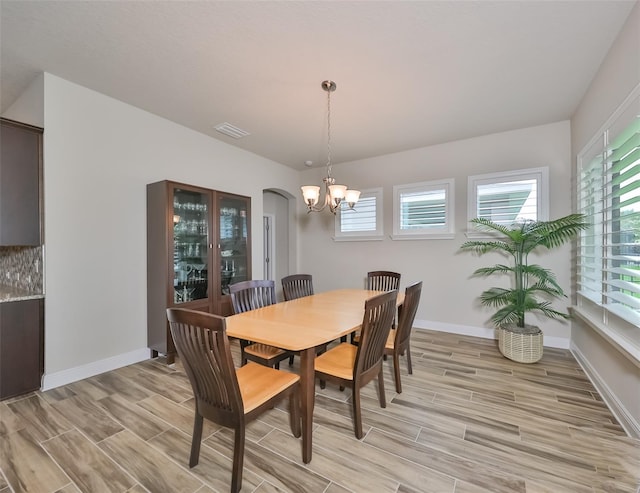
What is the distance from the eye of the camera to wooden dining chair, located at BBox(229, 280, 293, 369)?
2.23m

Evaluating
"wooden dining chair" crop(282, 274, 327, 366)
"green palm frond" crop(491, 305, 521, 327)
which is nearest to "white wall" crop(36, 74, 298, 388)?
"wooden dining chair" crop(282, 274, 327, 366)

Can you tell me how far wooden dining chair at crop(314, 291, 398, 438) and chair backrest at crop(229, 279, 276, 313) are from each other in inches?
32.9

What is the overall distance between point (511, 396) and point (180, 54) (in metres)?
3.84

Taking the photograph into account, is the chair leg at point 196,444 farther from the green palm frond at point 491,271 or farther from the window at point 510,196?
the window at point 510,196

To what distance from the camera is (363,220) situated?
4828mm

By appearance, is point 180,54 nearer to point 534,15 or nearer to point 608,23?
point 534,15

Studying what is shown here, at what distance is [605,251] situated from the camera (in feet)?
8.18

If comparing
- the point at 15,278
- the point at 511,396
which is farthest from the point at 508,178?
the point at 15,278

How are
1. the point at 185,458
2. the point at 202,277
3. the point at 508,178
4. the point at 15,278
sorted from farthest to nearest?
the point at 508,178
the point at 202,277
the point at 15,278
the point at 185,458

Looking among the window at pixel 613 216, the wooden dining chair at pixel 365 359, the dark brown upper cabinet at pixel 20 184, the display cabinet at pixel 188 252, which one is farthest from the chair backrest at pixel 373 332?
the dark brown upper cabinet at pixel 20 184

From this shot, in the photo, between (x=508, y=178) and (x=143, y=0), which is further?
(x=508, y=178)

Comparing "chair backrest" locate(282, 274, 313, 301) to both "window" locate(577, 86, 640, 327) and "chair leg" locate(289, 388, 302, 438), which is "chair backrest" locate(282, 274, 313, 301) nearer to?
"chair leg" locate(289, 388, 302, 438)

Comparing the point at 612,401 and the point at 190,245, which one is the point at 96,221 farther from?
the point at 612,401

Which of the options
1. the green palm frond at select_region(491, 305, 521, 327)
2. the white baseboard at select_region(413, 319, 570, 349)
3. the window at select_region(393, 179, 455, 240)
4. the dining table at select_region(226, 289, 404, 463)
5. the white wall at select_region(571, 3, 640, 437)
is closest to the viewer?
the dining table at select_region(226, 289, 404, 463)
